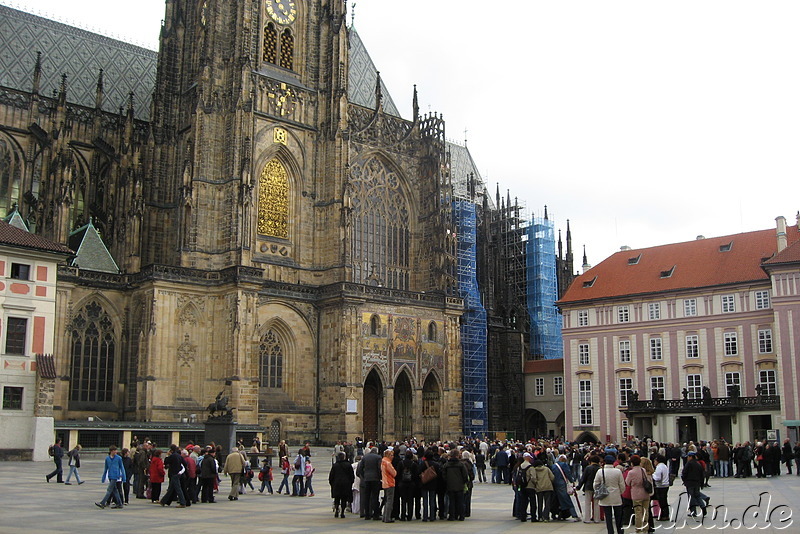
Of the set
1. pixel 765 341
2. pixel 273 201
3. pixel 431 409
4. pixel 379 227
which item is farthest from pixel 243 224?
pixel 765 341

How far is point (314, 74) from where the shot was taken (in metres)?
54.7

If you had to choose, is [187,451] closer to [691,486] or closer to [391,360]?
[691,486]

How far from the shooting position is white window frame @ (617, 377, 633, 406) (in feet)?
182

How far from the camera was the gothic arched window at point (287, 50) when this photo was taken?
177ft

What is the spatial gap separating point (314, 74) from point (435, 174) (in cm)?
1002

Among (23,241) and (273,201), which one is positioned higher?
(273,201)

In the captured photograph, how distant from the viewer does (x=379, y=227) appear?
184 feet

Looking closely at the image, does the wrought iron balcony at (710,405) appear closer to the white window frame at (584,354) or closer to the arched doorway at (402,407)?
the white window frame at (584,354)

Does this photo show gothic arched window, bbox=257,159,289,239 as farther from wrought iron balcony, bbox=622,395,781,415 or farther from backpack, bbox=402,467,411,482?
backpack, bbox=402,467,411,482

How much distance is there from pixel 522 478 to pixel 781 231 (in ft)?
128

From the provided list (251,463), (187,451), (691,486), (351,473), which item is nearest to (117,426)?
(251,463)

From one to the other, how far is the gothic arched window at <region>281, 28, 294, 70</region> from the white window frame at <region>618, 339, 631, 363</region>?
27.0 m

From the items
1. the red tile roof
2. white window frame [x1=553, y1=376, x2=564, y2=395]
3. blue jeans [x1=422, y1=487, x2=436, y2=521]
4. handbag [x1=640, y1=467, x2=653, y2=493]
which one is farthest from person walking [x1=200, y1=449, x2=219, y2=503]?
white window frame [x1=553, y1=376, x2=564, y2=395]

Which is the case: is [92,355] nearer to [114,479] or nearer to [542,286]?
[114,479]
